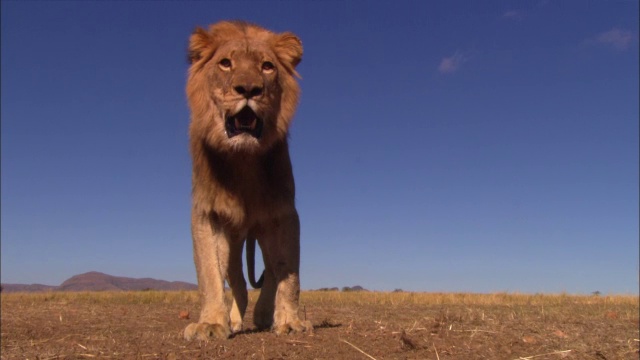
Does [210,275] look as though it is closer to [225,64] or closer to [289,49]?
[225,64]

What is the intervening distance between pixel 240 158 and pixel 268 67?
79cm

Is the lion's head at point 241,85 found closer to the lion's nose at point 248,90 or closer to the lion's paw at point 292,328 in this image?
the lion's nose at point 248,90

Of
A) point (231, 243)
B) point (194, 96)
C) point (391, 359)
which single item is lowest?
point (391, 359)

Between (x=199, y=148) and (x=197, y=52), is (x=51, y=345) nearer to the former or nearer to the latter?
(x=199, y=148)

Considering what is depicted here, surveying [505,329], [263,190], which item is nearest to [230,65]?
[263,190]

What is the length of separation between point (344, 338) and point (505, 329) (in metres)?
1.54

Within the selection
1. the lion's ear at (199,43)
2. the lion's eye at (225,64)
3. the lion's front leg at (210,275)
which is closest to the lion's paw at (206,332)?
the lion's front leg at (210,275)

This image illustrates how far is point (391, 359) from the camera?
14.4ft

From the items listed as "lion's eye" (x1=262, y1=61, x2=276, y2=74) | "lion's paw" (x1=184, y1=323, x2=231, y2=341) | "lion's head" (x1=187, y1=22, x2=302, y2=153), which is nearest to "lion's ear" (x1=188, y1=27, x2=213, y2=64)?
"lion's head" (x1=187, y1=22, x2=302, y2=153)

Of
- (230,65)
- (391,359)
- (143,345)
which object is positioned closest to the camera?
(391,359)

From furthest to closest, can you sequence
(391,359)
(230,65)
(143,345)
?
(230,65), (143,345), (391,359)

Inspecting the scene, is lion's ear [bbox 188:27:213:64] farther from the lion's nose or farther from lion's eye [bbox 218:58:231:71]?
the lion's nose

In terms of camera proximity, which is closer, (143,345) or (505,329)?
(143,345)

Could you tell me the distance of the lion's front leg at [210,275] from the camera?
5238mm
